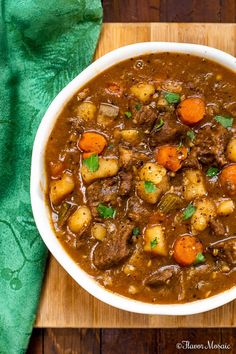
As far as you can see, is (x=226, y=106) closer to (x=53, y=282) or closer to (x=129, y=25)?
(x=129, y=25)

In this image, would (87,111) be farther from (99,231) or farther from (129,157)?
(99,231)

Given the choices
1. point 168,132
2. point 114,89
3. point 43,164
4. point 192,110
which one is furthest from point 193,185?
point 43,164

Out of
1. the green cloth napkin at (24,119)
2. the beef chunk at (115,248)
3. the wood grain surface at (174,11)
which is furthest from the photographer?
the wood grain surface at (174,11)

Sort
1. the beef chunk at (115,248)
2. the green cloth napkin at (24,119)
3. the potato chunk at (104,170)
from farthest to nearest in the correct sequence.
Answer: the green cloth napkin at (24,119), the potato chunk at (104,170), the beef chunk at (115,248)

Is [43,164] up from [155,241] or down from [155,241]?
up

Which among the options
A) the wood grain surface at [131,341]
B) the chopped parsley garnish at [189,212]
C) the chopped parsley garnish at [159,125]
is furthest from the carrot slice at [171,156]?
the wood grain surface at [131,341]

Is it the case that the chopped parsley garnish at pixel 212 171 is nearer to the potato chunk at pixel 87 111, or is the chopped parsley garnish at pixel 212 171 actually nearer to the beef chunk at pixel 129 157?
the beef chunk at pixel 129 157
